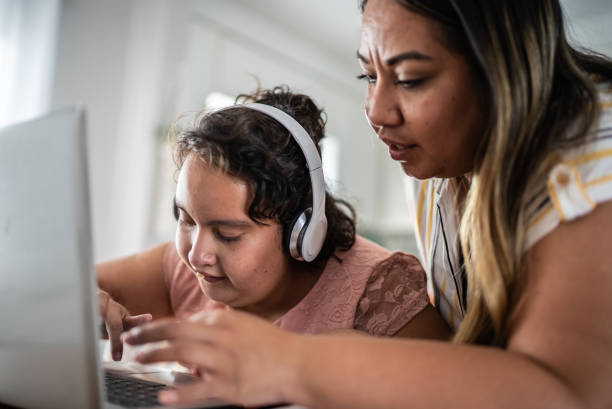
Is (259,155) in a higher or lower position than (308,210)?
higher

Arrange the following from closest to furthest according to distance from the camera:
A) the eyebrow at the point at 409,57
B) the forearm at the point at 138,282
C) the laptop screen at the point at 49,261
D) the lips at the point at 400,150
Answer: the laptop screen at the point at 49,261, the eyebrow at the point at 409,57, the lips at the point at 400,150, the forearm at the point at 138,282

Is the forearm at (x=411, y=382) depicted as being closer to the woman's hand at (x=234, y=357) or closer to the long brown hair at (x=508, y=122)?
the woman's hand at (x=234, y=357)

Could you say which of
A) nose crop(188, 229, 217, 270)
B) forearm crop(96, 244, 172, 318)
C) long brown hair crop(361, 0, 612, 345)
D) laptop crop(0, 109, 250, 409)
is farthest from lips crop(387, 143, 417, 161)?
forearm crop(96, 244, 172, 318)

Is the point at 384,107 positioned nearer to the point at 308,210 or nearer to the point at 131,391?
the point at 308,210

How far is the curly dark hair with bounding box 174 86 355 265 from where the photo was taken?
2.99 feet

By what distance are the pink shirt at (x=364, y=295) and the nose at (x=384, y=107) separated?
318 millimetres

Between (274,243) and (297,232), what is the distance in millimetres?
57

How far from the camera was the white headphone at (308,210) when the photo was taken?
91 centimetres

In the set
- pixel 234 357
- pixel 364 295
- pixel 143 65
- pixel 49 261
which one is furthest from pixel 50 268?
pixel 143 65

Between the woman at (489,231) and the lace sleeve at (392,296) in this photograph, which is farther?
the lace sleeve at (392,296)

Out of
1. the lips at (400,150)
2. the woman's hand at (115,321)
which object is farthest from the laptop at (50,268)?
the lips at (400,150)

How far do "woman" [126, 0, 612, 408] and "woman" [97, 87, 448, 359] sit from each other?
140 millimetres

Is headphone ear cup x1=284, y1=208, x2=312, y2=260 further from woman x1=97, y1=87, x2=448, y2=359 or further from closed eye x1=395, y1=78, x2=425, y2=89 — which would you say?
closed eye x1=395, y1=78, x2=425, y2=89

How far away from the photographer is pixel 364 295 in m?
0.95
